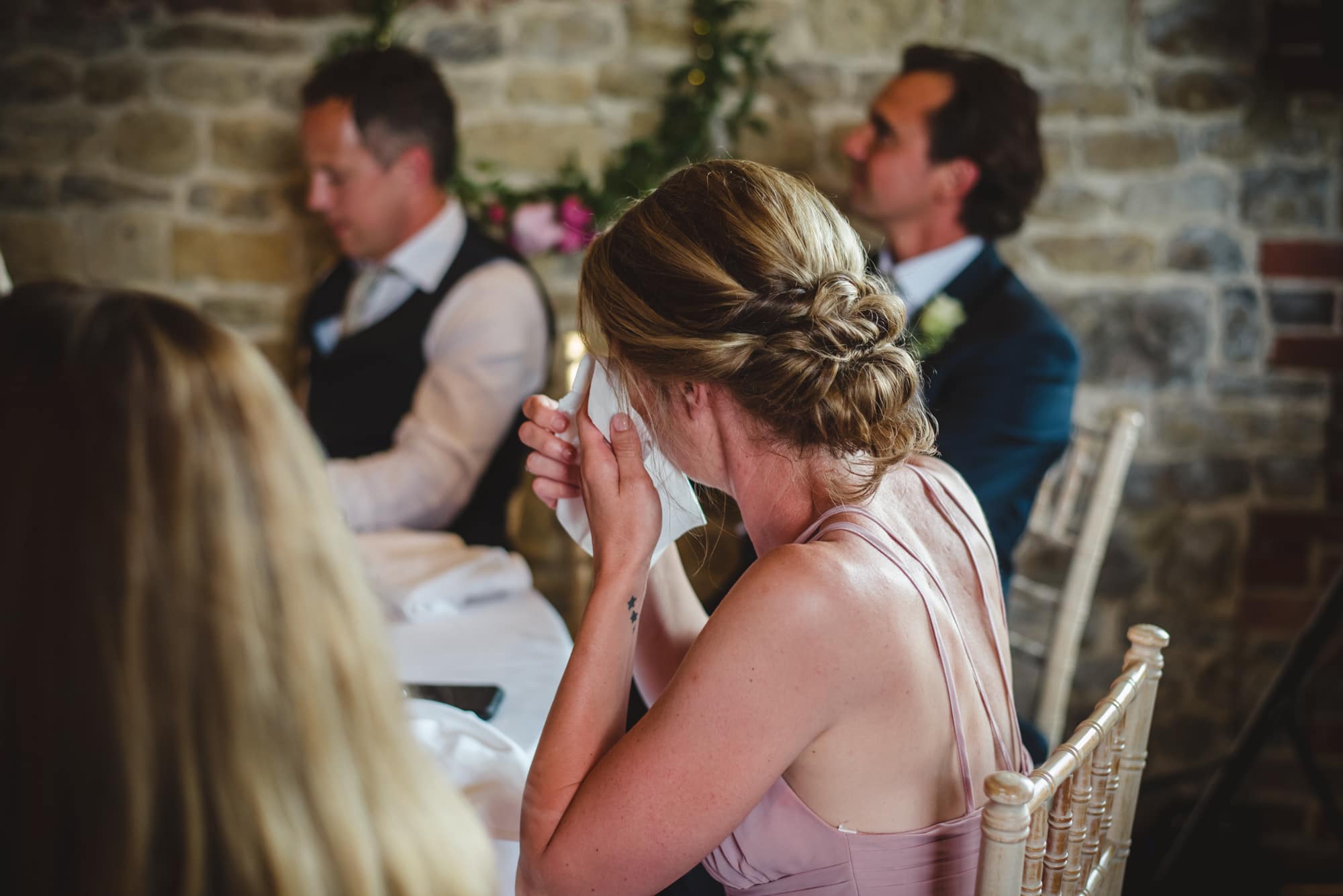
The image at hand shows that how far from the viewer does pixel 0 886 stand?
0.48m

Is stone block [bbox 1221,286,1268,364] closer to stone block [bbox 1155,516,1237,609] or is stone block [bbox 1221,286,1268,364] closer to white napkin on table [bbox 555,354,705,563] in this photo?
stone block [bbox 1155,516,1237,609]

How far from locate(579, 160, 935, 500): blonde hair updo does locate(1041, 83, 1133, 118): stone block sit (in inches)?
65.0

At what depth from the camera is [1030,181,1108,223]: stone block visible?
8.11 feet

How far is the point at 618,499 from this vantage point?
A: 1.07 metres

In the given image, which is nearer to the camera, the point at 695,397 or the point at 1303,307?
the point at 695,397

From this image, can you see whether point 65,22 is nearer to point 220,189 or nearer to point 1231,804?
point 220,189

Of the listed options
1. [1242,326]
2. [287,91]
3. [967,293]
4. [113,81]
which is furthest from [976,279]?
[113,81]

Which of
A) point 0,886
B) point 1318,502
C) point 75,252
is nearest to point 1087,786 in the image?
point 0,886

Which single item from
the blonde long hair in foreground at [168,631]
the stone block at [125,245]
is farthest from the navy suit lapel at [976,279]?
the stone block at [125,245]

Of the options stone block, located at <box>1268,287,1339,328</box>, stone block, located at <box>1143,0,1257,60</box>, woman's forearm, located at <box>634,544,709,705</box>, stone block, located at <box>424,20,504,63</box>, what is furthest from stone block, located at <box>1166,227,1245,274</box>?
woman's forearm, located at <box>634,544,709,705</box>

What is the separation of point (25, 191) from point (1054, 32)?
2447 mm

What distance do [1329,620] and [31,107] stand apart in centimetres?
293

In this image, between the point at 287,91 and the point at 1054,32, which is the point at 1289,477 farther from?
the point at 287,91

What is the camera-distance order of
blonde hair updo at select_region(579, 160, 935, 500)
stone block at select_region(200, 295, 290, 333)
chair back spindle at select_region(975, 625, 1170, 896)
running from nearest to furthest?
chair back spindle at select_region(975, 625, 1170, 896), blonde hair updo at select_region(579, 160, 935, 500), stone block at select_region(200, 295, 290, 333)
